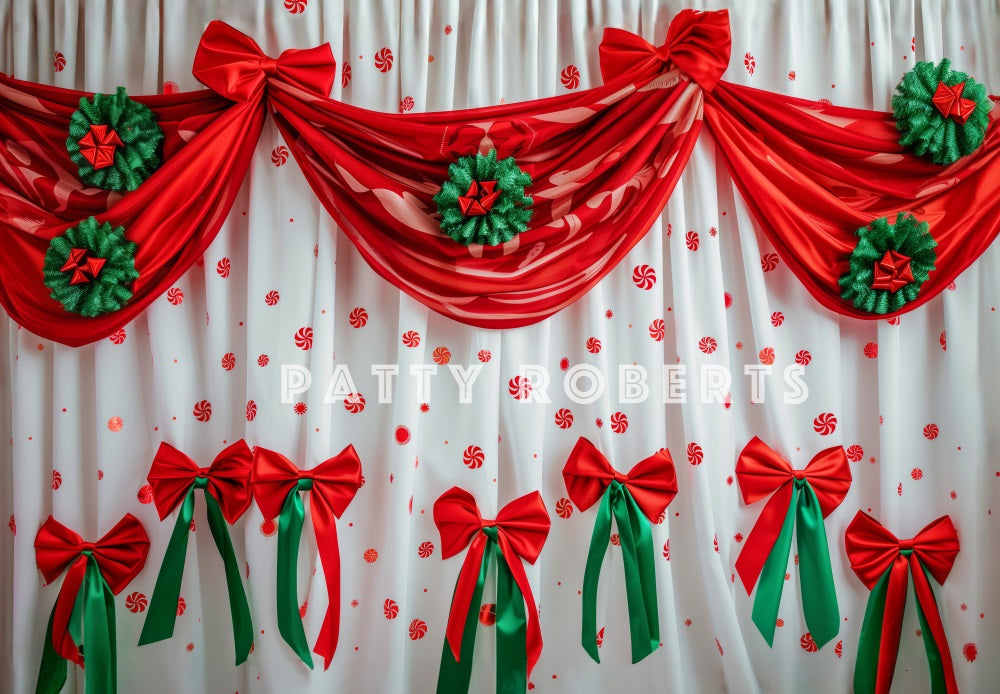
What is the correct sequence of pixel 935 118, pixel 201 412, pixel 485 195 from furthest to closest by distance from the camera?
pixel 201 412
pixel 935 118
pixel 485 195

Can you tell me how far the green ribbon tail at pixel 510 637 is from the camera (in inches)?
59.0

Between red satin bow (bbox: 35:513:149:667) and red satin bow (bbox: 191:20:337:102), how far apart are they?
1.07 meters

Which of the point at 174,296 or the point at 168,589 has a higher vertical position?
the point at 174,296

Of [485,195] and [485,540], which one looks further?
[485,540]

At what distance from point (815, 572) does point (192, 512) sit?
1539mm

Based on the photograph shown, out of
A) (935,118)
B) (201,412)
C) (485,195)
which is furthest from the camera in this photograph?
(201,412)

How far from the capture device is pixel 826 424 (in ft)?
5.26

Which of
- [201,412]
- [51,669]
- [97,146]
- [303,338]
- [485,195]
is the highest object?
[97,146]

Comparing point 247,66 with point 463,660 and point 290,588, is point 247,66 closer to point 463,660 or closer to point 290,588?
point 290,588

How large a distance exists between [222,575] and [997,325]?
2073 millimetres

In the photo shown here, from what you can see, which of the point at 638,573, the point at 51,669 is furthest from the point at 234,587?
the point at 638,573

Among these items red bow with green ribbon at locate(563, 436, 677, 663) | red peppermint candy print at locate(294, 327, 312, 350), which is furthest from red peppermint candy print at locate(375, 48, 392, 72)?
red bow with green ribbon at locate(563, 436, 677, 663)

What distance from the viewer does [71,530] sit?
1581 mm

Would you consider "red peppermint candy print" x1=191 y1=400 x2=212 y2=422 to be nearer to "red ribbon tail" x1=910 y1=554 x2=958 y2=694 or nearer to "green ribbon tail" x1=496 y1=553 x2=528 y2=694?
"green ribbon tail" x1=496 y1=553 x2=528 y2=694
